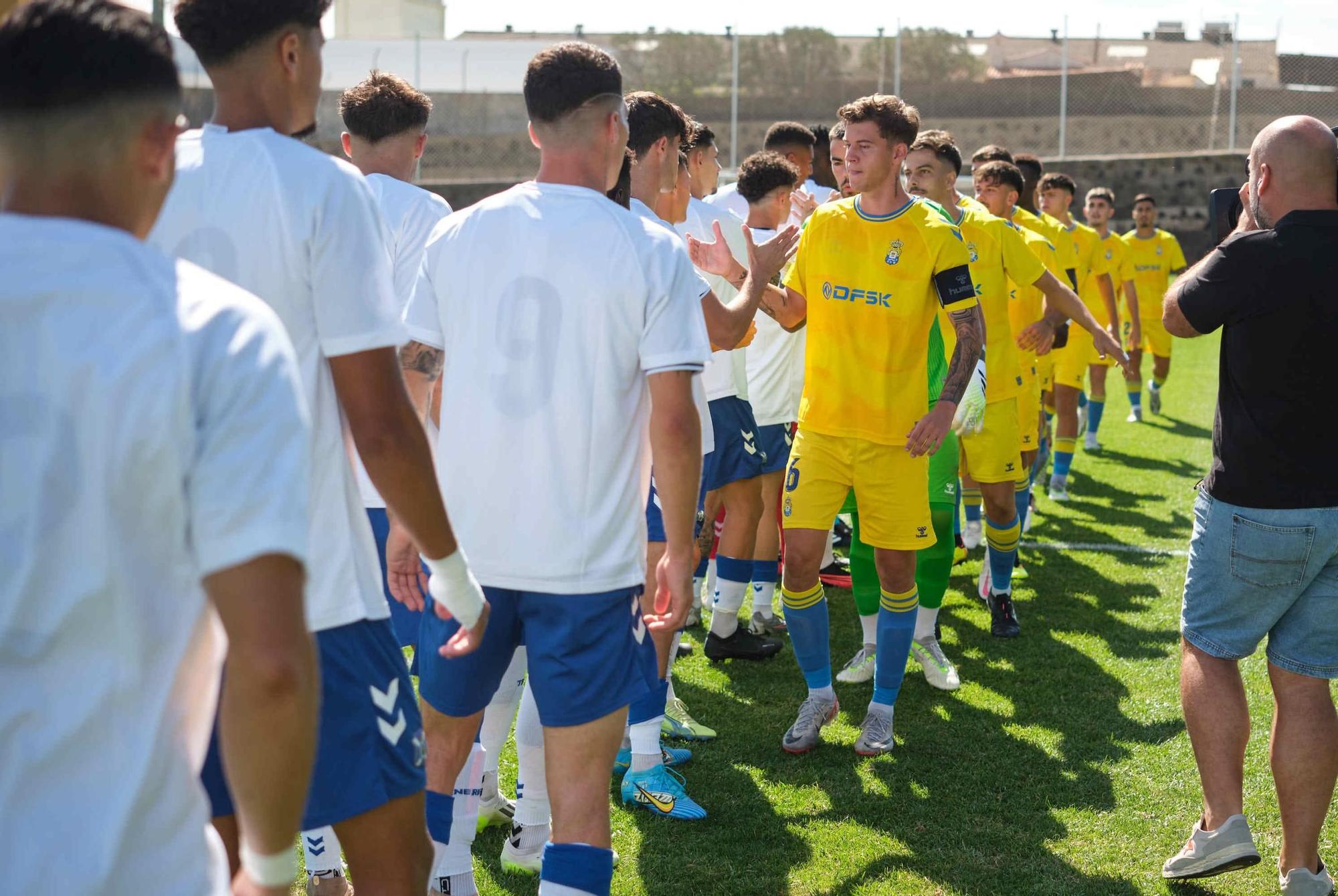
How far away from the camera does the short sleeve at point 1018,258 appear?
6.78 m

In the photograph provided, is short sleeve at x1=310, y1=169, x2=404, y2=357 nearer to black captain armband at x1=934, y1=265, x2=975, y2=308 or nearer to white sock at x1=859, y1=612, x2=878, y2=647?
black captain armband at x1=934, y1=265, x2=975, y2=308

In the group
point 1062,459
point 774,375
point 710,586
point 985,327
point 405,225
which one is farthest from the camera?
point 1062,459

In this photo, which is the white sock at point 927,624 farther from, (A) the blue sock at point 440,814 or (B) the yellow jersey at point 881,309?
(A) the blue sock at point 440,814

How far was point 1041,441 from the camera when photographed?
1040 cm

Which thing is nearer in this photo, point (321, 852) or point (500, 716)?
point (321, 852)

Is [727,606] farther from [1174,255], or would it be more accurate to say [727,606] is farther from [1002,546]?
[1174,255]

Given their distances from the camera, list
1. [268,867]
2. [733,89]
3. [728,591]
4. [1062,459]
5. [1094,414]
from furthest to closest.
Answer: [733,89]
[1094,414]
[1062,459]
[728,591]
[268,867]

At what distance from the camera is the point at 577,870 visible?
2.83 meters

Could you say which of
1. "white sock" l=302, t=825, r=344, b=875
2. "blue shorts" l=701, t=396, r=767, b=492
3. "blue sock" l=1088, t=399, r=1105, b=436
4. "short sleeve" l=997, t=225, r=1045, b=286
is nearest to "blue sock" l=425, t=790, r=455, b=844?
"white sock" l=302, t=825, r=344, b=875

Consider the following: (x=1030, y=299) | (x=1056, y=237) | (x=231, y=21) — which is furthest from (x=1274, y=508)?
(x=1056, y=237)

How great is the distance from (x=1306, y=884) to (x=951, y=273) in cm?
245

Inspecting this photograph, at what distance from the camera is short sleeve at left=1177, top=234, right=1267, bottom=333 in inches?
142

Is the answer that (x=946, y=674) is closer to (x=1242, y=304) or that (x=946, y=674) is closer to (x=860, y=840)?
(x=860, y=840)

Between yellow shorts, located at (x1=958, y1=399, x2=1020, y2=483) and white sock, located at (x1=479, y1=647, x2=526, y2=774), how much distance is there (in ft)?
11.4
